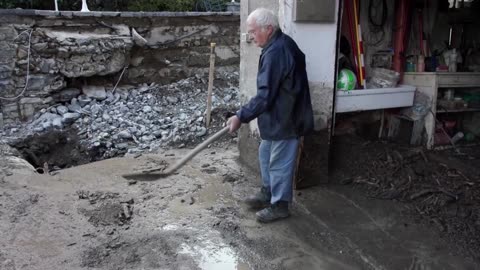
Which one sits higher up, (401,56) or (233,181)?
(401,56)

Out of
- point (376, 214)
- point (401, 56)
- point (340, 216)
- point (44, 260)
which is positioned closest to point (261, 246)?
point (340, 216)

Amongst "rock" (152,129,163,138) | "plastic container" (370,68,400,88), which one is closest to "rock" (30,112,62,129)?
"rock" (152,129,163,138)

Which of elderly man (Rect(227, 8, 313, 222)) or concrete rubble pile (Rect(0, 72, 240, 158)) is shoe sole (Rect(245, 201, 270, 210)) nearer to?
elderly man (Rect(227, 8, 313, 222))

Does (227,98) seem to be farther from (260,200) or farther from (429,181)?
(429,181)

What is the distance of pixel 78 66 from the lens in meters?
7.48

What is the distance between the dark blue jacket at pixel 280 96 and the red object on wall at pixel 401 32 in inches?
80.1

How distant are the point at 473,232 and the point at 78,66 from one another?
6.57 metres

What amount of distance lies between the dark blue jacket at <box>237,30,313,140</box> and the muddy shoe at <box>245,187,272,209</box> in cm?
66

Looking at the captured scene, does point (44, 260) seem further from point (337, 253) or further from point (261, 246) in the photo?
point (337, 253)

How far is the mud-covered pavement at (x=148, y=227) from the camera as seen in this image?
301 cm

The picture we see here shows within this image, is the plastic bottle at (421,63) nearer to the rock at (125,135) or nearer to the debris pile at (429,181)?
the debris pile at (429,181)

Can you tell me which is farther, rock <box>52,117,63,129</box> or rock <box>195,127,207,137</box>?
rock <box>52,117,63,129</box>

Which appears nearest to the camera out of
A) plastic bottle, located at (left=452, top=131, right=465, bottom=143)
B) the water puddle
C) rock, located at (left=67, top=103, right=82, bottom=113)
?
the water puddle

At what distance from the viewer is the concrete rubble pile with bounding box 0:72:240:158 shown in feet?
20.9
